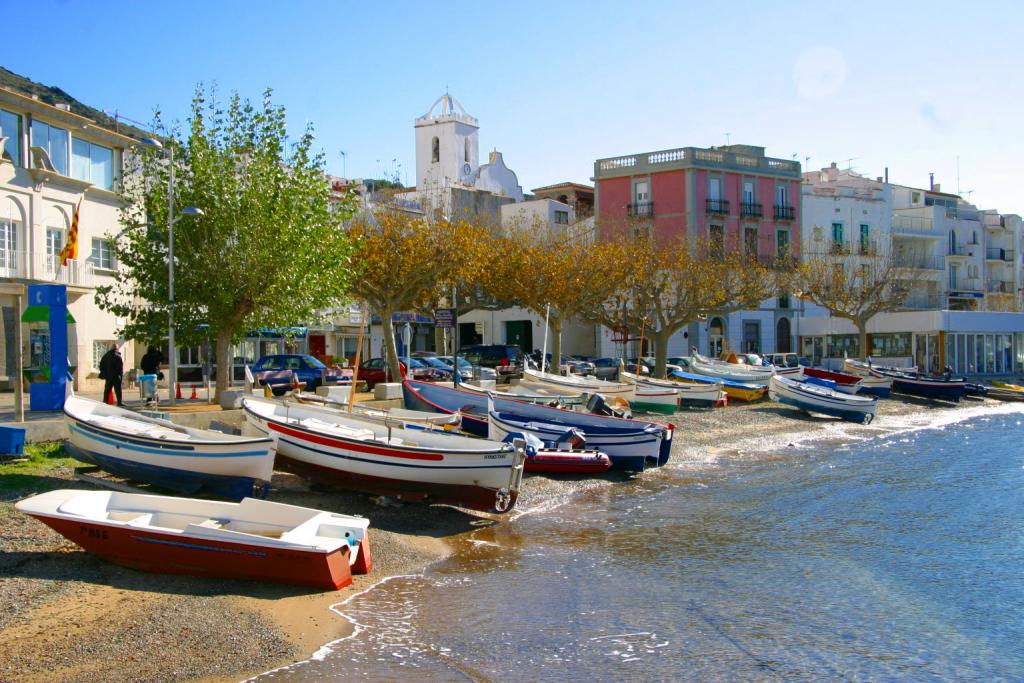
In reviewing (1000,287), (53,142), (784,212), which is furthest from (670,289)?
(1000,287)

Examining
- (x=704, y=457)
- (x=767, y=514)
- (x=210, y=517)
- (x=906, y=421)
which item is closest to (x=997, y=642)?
(x=767, y=514)

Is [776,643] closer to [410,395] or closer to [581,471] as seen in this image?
[581,471]

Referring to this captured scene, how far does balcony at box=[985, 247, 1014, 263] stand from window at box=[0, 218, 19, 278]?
272ft

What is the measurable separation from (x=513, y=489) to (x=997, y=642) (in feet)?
27.6

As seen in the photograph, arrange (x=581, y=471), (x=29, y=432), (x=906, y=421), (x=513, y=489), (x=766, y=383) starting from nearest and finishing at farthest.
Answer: (x=513, y=489), (x=29, y=432), (x=581, y=471), (x=906, y=421), (x=766, y=383)

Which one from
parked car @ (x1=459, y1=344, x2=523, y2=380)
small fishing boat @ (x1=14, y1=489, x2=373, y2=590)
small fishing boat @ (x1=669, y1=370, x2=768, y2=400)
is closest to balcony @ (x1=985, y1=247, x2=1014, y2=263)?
small fishing boat @ (x1=669, y1=370, x2=768, y2=400)

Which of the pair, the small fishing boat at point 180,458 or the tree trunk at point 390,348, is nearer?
the small fishing boat at point 180,458

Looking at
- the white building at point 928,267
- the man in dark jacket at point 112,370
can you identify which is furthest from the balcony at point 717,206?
the man in dark jacket at point 112,370

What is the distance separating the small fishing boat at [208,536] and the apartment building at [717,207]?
4672 cm

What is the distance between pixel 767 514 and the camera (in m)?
19.3

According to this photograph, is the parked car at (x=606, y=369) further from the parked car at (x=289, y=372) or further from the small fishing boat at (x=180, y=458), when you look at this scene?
the small fishing boat at (x=180, y=458)

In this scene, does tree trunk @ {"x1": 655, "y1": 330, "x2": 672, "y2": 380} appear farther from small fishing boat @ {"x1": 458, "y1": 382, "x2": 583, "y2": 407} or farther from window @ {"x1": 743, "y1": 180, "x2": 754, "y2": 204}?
window @ {"x1": 743, "y1": 180, "x2": 754, "y2": 204}

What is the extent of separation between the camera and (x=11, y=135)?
3198 cm

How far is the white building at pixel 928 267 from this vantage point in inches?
2343
